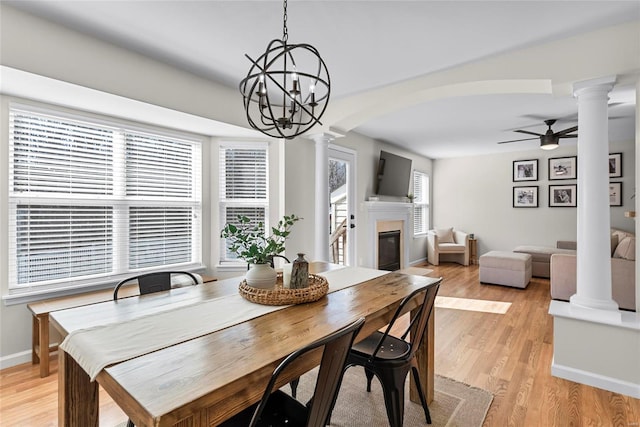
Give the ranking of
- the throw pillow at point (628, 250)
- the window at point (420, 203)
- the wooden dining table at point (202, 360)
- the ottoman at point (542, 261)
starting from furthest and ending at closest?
the window at point (420, 203) → the ottoman at point (542, 261) → the throw pillow at point (628, 250) → the wooden dining table at point (202, 360)

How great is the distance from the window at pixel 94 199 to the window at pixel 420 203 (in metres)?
4.82

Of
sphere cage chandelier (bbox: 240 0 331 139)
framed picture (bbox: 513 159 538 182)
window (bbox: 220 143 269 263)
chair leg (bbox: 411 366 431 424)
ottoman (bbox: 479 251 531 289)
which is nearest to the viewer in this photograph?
sphere cage chandelier (bbox: 240 0 331 139)

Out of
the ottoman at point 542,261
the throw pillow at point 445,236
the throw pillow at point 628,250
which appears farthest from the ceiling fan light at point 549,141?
the throw pillow at point 445,236

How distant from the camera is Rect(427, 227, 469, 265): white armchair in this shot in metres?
6.70

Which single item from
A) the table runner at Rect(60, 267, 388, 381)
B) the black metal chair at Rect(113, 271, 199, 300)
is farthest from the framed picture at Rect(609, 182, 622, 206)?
the black metal chair at Rect(113, 271, 199, 300)

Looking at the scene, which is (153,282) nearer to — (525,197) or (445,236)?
(445,236)

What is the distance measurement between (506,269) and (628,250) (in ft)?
5.64

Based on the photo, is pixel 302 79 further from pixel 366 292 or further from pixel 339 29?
pixel 366 292

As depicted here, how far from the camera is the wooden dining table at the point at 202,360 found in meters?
0.86

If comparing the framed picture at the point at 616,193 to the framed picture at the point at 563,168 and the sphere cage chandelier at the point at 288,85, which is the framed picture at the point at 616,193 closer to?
the framed picture at the point at 563,168

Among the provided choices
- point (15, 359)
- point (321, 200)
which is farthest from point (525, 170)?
point (15, 359)

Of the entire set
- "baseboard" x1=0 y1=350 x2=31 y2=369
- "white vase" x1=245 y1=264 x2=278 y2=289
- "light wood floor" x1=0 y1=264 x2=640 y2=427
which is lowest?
"light wood floor" x1=0 y1=264 x2=640 y2=427

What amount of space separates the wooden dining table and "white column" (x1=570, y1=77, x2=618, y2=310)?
1504 mm

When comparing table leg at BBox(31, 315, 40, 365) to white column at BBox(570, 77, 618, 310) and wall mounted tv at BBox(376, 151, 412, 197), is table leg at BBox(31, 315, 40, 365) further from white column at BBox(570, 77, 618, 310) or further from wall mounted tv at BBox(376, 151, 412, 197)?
wall mounted tv at BBox(376, 151, 412, 197)
